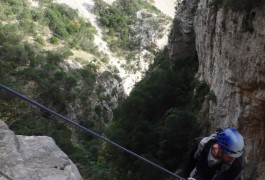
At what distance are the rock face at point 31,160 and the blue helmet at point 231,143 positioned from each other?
1618mm

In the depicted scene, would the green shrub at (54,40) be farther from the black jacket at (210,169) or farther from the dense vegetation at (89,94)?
the black jacket at (210,169)

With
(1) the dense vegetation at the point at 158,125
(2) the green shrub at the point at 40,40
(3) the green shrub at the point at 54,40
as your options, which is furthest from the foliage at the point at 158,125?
(3) the green shrub at the point at 54,40

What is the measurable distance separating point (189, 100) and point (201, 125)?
365 cm

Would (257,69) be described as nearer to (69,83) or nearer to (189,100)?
(189,100)

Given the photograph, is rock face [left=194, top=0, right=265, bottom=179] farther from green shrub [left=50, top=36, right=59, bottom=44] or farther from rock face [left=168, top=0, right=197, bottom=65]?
green shrub [left=50, top=36, right=59, bottom=44]

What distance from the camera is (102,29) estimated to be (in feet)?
164

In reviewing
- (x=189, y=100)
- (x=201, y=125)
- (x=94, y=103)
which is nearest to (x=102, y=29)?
(x=94, y=103)

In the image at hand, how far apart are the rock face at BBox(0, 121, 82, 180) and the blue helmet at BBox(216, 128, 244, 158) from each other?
1.62 m

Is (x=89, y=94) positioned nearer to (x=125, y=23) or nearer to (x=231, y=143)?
(x=125, y=23)

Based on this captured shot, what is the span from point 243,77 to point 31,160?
946cm

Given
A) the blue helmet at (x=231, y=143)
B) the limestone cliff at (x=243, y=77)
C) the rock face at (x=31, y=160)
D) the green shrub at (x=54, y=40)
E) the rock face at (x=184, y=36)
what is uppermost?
the rock face at (x=184, y=36)

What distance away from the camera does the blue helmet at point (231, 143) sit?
148 inches

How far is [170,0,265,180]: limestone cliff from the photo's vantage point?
37.8 feet

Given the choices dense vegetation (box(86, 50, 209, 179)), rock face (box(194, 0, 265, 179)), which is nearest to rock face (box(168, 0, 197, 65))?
dense vegetation (box(86, 50, 209, 179))
